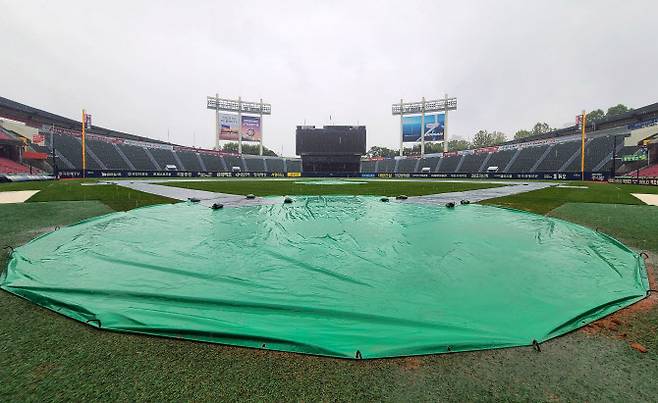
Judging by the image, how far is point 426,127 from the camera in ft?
186

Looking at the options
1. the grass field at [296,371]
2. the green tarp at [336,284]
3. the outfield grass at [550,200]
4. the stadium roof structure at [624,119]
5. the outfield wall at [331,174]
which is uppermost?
the stadium roof structure at [624,119]

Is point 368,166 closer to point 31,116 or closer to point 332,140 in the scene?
point 332,140

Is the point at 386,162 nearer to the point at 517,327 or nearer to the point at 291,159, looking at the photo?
the point at 291,159

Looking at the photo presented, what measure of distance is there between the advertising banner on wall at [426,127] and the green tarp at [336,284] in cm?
5412

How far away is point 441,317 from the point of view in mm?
2551

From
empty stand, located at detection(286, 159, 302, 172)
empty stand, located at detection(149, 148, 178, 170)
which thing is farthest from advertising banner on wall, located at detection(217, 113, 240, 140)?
empty stand, located at detection(286, 159, 302, 172)

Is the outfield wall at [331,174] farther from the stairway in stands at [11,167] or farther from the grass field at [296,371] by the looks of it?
the grass field at [296,371]

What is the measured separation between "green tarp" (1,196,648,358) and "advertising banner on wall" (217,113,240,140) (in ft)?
179

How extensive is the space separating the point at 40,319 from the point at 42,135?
163ft

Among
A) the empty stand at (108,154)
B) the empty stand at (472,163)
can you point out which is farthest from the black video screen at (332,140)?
the empty stand at (108,154)

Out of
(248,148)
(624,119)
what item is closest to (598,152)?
(624,119)

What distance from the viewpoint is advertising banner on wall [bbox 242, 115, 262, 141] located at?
58.3 metres

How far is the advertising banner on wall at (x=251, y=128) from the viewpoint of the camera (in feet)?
191

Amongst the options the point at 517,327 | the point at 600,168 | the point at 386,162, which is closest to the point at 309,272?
the point at 517,327
